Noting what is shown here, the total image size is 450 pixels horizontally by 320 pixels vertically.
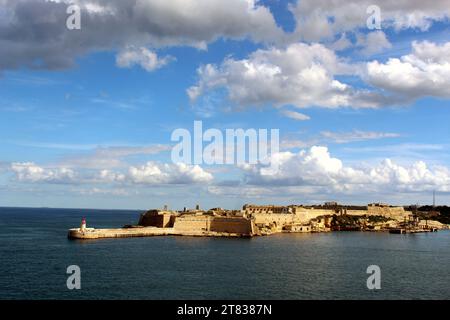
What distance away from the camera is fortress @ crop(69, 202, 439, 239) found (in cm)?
6400

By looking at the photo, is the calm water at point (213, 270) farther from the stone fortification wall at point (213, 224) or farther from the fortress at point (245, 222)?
A: the stone fortification wall at point (213, 224)

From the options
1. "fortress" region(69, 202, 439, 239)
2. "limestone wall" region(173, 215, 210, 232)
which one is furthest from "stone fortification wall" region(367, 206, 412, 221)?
"limestone wall" region(173, 215, 210, 232)

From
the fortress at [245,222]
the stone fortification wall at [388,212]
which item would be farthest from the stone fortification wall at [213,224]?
the stone fortification wall at [388,212]

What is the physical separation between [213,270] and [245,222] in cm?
3254

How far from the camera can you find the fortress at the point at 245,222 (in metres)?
64.0

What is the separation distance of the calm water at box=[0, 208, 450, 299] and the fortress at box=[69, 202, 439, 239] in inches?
330

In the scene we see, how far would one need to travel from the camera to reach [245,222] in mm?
68062

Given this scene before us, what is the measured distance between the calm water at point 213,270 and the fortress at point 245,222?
839 cm

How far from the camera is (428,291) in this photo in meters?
29.8

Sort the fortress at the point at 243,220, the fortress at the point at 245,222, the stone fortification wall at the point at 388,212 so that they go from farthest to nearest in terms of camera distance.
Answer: the stone fortification wall at the point at 388,212 < the fortress at the point at 243,220 < the fortress at the point at 245,222
